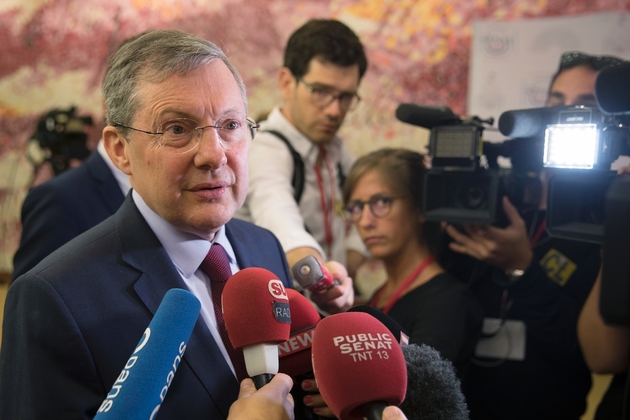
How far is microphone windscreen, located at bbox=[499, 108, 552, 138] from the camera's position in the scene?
1.39 meters

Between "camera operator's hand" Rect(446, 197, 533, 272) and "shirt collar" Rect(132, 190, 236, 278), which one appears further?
"camera operator's hand" Rect(446, 197, 533, 272)

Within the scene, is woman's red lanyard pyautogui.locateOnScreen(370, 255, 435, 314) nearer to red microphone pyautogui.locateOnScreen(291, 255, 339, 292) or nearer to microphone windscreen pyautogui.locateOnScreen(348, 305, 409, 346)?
red microphone pyautogui.locateOnScreen(291, 255, 339, 292)

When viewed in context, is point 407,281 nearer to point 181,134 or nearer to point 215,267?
point 215,267

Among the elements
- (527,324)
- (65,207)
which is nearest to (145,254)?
(65,207)

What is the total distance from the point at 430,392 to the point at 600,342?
733 mm

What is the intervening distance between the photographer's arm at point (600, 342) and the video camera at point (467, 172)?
336mm

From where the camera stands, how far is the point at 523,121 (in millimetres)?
1406

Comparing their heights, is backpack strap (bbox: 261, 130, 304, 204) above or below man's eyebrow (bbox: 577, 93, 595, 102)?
below

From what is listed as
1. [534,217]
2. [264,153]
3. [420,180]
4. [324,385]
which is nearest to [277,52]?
[264,153]

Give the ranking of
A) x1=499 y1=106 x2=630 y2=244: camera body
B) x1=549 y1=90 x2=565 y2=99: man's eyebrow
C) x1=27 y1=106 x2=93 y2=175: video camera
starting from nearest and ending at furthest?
1. x1=499 y1=106 x2=630 y2=244: camera body
2. x1=549 y1=90 x2=565 y2=99: man's eyebrow
3. x1=27 y1=106 x2=93 y2=175: video camera

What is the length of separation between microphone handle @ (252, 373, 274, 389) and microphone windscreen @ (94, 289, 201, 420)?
5.0 inches

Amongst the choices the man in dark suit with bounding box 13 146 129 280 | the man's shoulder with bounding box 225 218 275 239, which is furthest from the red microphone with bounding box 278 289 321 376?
the man in dark suit with bounding box 13 146 129 280

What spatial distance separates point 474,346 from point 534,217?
473 millimetres

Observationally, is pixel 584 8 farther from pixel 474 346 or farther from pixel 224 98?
pixel 224 98
